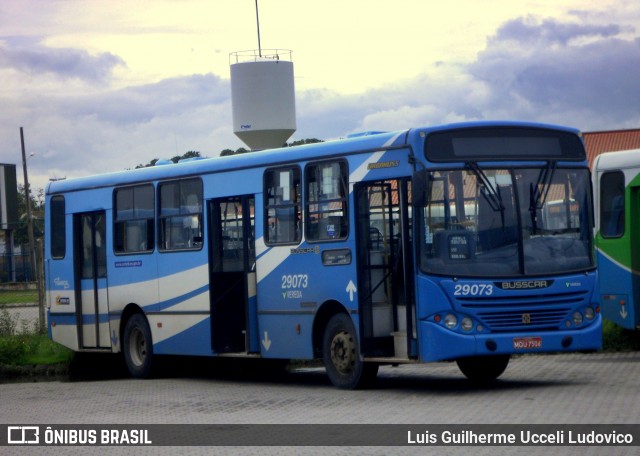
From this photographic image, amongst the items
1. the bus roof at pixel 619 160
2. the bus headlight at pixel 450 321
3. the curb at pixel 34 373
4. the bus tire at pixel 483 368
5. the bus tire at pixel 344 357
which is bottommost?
the curb at pixel 34 373

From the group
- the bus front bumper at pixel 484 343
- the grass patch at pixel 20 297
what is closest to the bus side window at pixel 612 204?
the bus front bumper at pixel 484 343

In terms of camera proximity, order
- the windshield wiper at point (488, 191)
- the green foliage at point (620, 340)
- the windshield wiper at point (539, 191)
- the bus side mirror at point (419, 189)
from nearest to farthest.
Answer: the bus side mirror at point (419, 189), the windshield wiper at point (488, 191), the windshield wiper at point (539, 191), the green foliage at point (620, 340)

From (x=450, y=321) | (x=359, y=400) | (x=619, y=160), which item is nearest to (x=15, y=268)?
(x=619, y=160)

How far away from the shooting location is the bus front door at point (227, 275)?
17.8 meters

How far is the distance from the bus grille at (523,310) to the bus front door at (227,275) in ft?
14.4

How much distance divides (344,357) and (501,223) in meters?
2.74

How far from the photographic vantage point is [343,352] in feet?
51.1

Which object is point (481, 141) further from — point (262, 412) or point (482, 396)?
point (262, 412)

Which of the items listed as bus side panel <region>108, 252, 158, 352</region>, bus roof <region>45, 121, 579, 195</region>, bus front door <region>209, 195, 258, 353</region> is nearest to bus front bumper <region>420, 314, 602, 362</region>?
bus roof <region>45, 121, 579, 195</region>

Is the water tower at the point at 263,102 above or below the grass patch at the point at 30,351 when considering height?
above

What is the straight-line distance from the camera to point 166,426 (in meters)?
12.6

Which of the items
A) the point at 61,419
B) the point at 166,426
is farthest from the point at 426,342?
the point at 61,419

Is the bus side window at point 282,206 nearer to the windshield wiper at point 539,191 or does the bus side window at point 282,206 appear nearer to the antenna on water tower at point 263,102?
the windshield wiper at point 539,191

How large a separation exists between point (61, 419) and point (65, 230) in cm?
837
